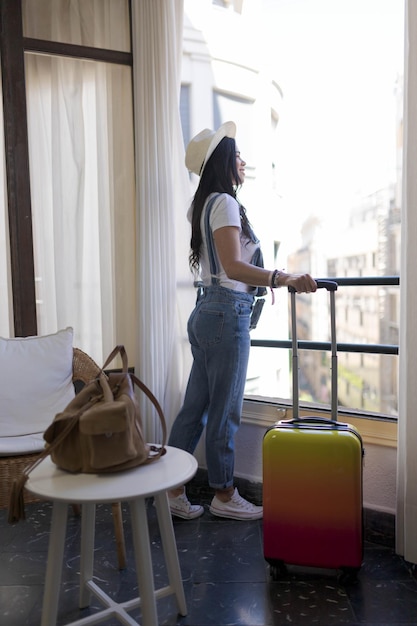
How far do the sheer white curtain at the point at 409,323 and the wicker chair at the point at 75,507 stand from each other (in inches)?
38.9

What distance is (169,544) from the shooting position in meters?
1.75

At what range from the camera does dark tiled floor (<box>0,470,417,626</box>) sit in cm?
187

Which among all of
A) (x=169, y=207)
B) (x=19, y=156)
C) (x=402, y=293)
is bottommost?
(x=402, y=293)

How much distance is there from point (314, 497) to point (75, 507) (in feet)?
3.67

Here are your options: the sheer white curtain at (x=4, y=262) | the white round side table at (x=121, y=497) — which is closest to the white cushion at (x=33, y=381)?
the sheer white curtain at (x=4, y=262)

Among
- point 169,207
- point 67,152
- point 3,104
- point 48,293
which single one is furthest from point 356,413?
point 3,104

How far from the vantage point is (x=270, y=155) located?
311 centimetres

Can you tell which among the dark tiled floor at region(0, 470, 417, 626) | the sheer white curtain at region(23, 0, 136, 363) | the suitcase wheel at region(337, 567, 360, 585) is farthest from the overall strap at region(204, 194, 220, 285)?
the suitcase wheel at region(337, 567, 360, 585)

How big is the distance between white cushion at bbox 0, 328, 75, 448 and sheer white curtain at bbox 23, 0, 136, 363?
0.88 ft

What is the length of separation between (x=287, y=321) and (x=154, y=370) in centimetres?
72

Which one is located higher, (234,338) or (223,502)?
(234,338)

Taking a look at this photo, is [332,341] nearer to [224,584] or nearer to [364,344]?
[364,344]

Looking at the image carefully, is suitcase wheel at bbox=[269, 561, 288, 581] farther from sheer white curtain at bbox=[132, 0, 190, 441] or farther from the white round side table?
sheer white curtain at bbox=[132, 0, 190, 441]

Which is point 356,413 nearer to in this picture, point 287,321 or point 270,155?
point 287,321
